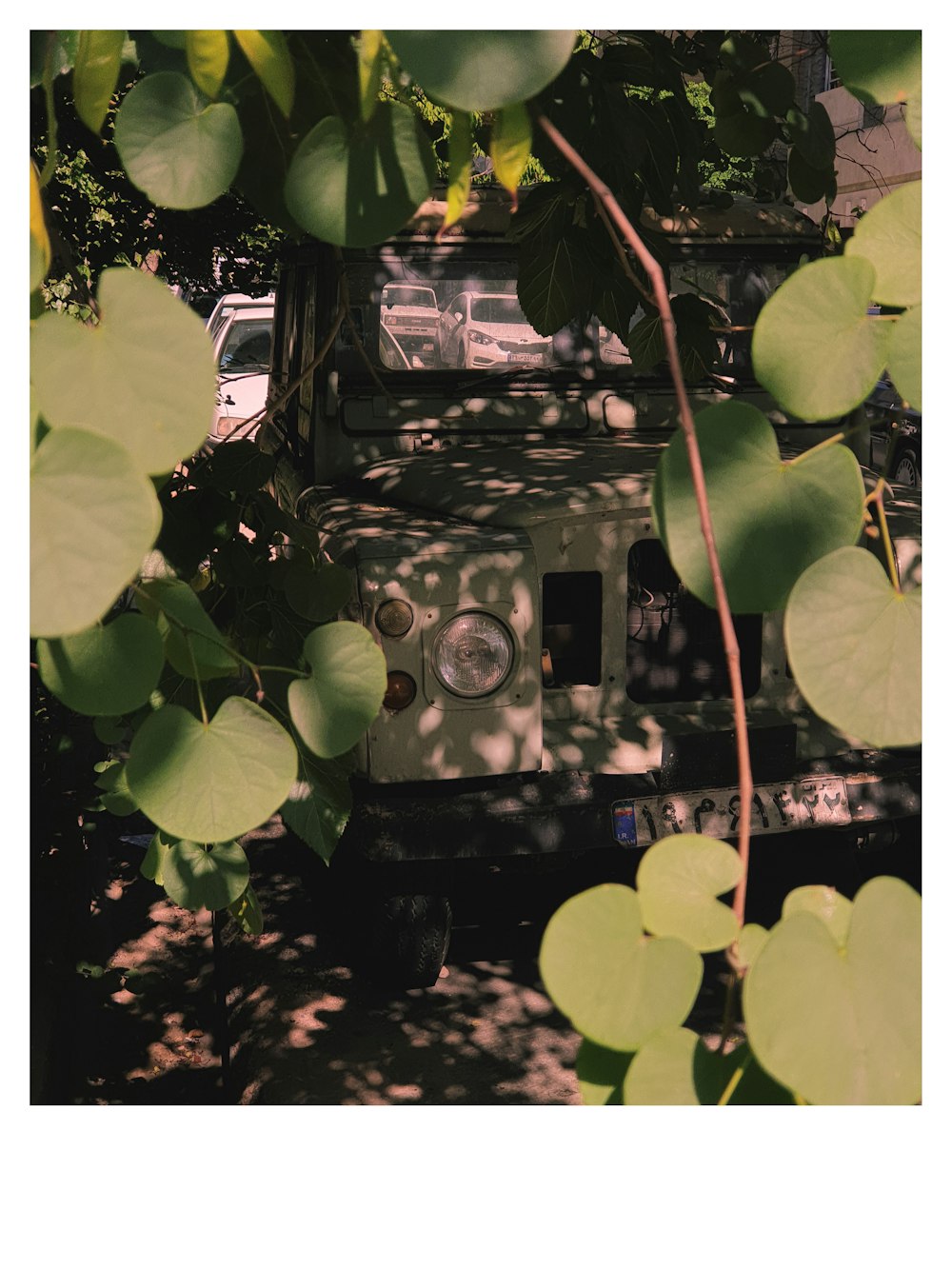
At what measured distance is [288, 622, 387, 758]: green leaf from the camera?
1.05m

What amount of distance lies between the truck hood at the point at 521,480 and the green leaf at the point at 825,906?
7.74ft

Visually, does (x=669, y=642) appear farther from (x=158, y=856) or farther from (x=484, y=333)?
(x=158, y=856)

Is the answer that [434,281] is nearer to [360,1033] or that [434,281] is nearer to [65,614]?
[360,1033]

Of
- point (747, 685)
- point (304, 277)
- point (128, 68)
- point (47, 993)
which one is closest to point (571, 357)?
point (304, 277)

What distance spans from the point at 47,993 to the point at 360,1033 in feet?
3.02

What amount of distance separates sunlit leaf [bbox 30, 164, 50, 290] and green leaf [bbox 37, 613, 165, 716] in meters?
0.25

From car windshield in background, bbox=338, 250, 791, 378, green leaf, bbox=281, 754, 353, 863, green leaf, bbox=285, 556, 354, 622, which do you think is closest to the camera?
green leaf, bbox=281, 754, 353, 863

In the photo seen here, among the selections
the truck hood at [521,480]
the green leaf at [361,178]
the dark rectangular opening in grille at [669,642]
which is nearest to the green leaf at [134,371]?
the green leaf at [361,178]

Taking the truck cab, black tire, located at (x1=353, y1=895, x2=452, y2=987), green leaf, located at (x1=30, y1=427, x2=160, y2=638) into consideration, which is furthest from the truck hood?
green leaf, located at (x1=30, y1=427, x2=160, y2=638)

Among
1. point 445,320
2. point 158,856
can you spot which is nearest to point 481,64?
point 158,856

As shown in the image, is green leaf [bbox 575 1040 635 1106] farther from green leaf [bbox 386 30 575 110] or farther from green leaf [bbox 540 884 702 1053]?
green leaf [bbox 386 30 575 110]

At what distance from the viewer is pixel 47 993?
9.57 feet

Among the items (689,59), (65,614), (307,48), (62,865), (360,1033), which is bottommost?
(360,1033)

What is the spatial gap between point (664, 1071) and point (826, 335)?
50 cm
